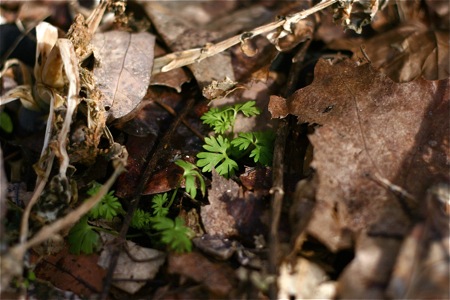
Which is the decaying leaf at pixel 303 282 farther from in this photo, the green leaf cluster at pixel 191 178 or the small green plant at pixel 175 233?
the green leaf cluster at pixel 191 178

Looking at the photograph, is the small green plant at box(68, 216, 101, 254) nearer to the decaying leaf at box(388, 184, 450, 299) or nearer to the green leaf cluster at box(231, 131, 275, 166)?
the green leaf cluster at box(231, 131, 275, 166)

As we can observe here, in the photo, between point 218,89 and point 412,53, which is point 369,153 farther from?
point 218,89

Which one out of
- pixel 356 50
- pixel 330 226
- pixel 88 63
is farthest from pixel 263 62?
pixel 330 226

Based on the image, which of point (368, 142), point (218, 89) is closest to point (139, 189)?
point (218, 89)

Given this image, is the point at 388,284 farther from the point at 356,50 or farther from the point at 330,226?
the point at 356,50

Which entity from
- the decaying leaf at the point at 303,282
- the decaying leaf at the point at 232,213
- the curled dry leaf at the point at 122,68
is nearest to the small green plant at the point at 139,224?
the decaying leaf at the point at 232,213
